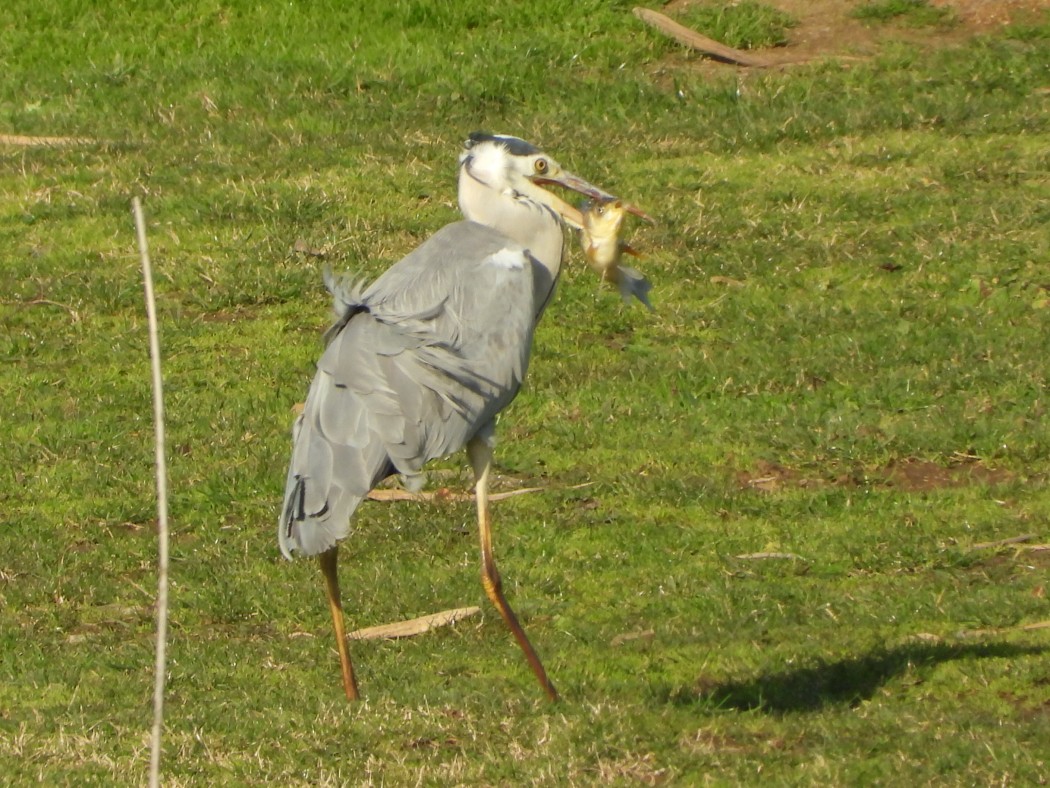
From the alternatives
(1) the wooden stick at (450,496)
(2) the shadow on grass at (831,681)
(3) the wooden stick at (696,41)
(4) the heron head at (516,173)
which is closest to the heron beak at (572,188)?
(4) the heron head at (516,173)

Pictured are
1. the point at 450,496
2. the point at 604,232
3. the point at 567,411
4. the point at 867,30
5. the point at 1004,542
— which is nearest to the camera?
the point at 604,232

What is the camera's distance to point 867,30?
14266 mm

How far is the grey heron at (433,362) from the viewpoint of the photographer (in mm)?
6062

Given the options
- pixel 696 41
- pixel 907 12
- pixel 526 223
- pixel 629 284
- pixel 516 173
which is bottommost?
pixel 696 41

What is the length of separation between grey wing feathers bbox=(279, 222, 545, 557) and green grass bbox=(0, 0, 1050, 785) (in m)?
0.76

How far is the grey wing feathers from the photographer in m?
6.04

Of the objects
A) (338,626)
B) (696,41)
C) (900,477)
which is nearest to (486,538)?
(338,626)

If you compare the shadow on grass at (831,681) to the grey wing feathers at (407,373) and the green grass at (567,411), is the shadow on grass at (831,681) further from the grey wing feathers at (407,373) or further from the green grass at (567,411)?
the grey wing feathers at (407,373)

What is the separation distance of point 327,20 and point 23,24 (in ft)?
8.64

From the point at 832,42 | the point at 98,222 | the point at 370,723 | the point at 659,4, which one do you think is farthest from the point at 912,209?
the point at 370,723

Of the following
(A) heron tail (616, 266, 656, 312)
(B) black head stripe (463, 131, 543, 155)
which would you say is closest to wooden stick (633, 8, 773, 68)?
(A) heron tail (616, 266, 656, 312)

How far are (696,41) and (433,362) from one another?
8660 mm

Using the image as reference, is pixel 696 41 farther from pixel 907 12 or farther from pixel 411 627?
pixel 411 627

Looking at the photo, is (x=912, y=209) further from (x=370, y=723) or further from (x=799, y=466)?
(x=370, y=723)
